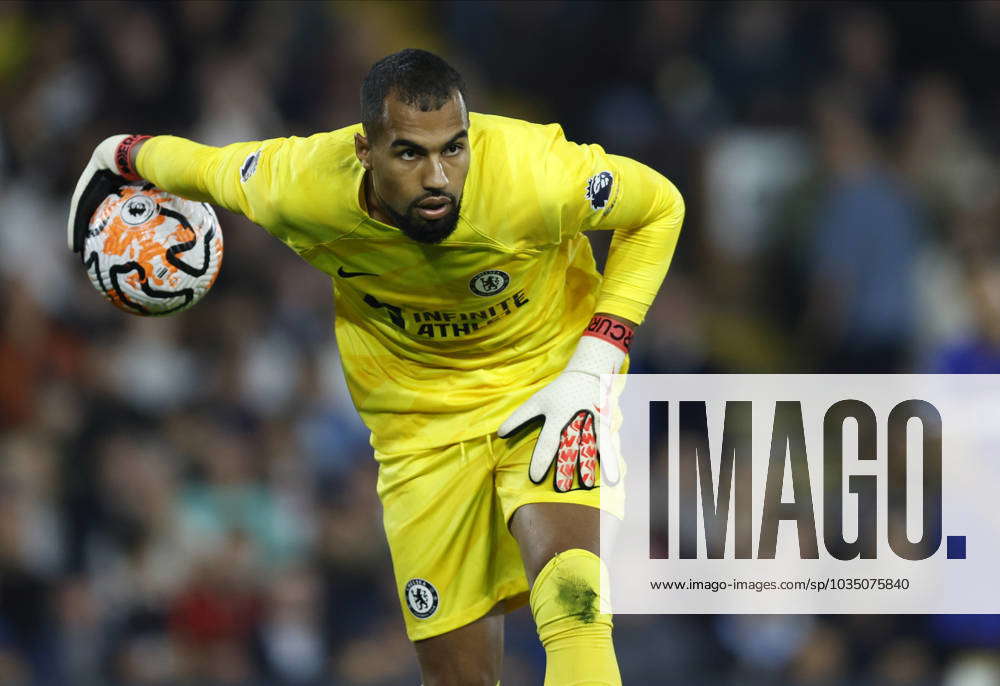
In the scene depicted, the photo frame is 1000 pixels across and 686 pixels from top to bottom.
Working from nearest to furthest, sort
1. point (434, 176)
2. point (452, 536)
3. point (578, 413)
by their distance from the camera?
point (434, 176)
point (578, 413)
point (452, 536)

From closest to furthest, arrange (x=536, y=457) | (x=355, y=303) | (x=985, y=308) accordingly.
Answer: (x=536, y=457) < (x=355, y=303) < (x=985, y=308)

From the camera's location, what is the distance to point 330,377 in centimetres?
715

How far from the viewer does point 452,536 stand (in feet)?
13.2

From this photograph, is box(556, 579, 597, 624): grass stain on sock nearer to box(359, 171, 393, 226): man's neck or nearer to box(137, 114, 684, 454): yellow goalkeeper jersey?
box(137, 114, 684, 454): yellow goalkeeper jersey

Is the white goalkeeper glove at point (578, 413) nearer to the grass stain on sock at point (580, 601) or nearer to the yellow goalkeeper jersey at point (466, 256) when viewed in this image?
the yellow goalkeeper jersey at point (466, 256)

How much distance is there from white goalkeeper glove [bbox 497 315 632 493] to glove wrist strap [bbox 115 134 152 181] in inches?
55.3

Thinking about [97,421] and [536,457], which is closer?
[536,457]

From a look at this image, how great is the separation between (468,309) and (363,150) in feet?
1.74

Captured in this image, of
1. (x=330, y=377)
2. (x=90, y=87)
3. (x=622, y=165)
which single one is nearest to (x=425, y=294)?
(x=622, y=165)

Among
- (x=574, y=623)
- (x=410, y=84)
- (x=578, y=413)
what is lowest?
(x=574, y=623)

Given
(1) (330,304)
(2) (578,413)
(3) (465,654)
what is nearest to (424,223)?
(2) (578,413)

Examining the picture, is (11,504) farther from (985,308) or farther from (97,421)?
(985,308)

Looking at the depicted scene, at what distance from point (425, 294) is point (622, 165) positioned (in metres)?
0.63

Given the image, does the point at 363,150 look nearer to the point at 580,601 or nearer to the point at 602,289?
the point at 602,289
